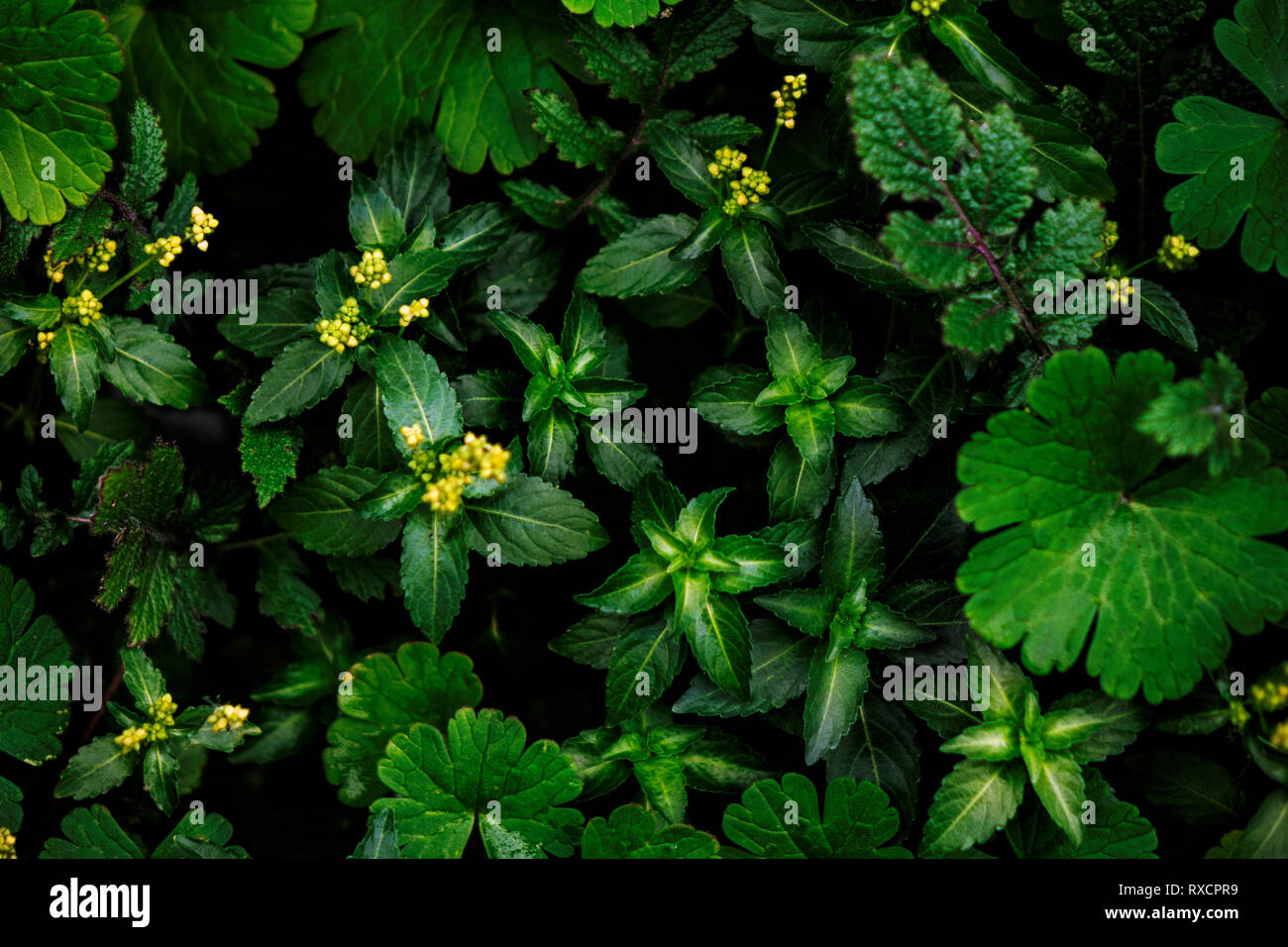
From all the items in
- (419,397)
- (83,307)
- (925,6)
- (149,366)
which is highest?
(925,6)

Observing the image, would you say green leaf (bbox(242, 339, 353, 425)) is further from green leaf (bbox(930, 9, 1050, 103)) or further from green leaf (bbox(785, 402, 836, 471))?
green leaf (bbox(930, 9, 1050, 103))

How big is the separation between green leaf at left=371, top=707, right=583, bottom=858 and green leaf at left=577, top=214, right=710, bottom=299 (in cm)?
109

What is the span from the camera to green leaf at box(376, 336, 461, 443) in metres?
2.08

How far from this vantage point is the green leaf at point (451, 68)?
246 cm

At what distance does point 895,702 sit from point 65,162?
239cm

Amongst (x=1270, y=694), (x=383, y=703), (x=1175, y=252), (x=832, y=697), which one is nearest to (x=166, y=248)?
(x=383, y=703)

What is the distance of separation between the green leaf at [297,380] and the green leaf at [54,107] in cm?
64

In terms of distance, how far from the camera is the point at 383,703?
2.37 meters

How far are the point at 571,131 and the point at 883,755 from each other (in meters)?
1.73

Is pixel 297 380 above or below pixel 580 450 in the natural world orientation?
above
